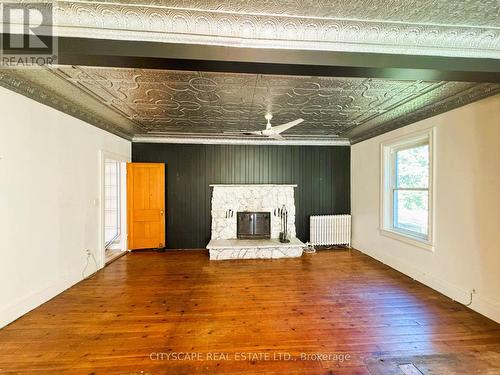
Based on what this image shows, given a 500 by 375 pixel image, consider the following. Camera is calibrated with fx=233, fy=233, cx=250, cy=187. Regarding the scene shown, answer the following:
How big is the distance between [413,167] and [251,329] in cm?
372

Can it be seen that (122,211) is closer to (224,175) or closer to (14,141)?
(224,175)

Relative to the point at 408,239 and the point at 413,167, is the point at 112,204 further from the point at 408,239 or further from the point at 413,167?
the point at 413,167

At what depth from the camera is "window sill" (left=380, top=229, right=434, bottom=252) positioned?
3525mm

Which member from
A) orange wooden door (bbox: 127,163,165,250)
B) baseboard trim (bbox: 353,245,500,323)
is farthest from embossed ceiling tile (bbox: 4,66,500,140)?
baseboard trim (bbox: 353,245,500,323)

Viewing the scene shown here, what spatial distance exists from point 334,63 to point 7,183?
351 cm

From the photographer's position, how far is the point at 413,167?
4.03 m

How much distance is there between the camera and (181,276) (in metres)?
3.96

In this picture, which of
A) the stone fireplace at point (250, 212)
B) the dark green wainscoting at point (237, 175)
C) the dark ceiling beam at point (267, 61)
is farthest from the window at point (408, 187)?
the stone fireplace at point (250, 212)

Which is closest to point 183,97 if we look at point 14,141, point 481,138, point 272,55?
point 272,55

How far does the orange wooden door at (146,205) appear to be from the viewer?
5.29 meters

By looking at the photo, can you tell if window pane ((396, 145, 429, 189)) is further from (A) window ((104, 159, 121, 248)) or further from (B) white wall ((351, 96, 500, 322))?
(A) window ((104, 159, 121, 248))

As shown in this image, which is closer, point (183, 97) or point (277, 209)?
point (183, 97)

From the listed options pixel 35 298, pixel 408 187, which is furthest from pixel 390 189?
pixel 35 298

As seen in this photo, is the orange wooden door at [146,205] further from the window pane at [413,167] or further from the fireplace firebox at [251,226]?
the window pane at [413,167]
